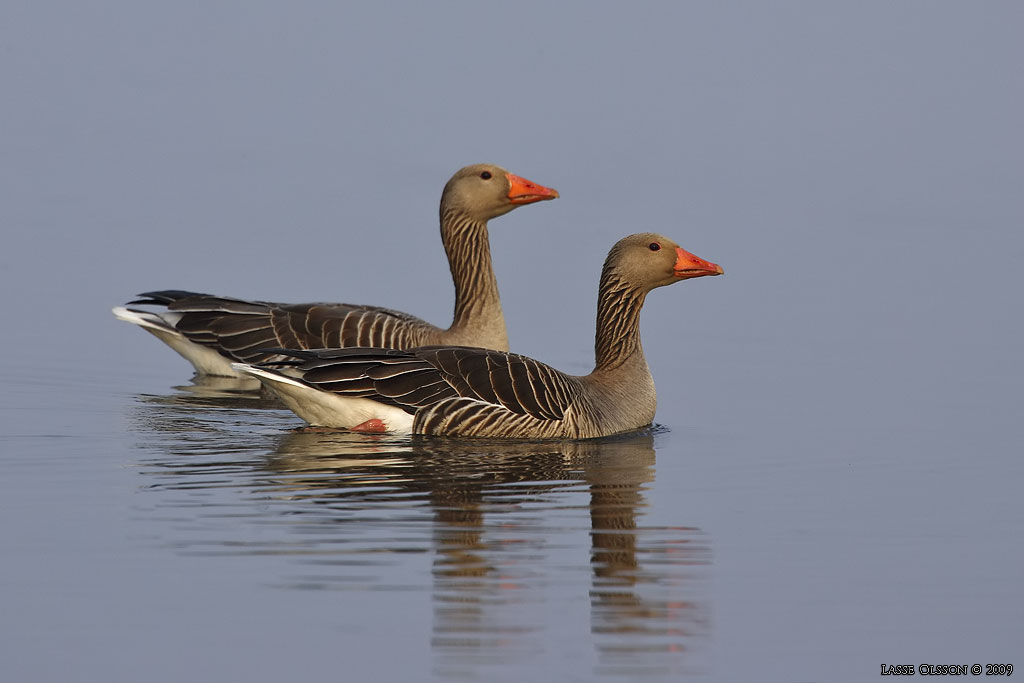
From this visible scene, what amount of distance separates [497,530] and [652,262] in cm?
411

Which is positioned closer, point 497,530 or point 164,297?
point 497,530

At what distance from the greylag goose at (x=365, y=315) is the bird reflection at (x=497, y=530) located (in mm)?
1809

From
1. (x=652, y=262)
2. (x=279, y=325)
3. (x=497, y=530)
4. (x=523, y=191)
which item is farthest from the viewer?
(x=523, y=191)

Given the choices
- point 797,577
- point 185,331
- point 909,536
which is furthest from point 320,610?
point 185,331

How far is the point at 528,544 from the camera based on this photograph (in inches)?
335

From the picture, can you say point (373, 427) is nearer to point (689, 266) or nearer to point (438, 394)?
point (438, 394)

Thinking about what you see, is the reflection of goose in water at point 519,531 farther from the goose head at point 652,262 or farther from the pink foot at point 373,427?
the goose head at point 652,262

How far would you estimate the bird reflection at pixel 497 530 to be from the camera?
23.6ft

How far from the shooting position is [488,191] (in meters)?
14.3

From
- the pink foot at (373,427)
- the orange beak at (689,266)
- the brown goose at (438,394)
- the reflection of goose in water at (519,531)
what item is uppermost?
the orange beak at (689,266)

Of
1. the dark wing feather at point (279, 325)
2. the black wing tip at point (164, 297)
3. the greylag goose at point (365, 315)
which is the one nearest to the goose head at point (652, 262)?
the greylag goose at point (365, 315)

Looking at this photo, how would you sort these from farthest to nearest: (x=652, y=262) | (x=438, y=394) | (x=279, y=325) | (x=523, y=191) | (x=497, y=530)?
(x=523, y=191), (x=279, y=325), (x=652, y=262), (x=438, y=394), (x=497, y=530)

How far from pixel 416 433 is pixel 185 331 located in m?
3.63

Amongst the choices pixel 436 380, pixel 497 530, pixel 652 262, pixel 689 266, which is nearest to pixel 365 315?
pixel 436 380
